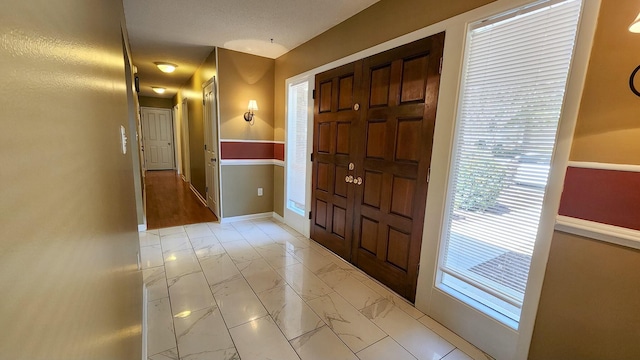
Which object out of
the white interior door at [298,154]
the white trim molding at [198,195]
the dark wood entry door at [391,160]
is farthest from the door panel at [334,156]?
the white trim molding at [198,195]

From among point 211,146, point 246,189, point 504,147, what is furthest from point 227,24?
point 504,147

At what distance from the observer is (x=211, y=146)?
4098 millimetres

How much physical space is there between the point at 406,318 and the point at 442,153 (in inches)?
47.7

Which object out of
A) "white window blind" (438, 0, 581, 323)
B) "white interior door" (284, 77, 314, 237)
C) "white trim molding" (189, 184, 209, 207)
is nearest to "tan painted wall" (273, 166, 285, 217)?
"white interior door" (284, 77, 314, 237)

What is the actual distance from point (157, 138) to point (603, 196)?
953 cm

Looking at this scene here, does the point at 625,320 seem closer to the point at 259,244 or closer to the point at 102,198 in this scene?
the point at 102,198

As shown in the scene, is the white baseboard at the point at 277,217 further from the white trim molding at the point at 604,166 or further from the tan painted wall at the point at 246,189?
the white trim molding at the point at 604,166

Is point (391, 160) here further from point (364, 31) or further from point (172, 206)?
point (172, 206)

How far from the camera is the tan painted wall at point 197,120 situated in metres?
4.26

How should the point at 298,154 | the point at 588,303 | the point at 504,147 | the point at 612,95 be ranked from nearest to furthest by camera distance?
the point at 612,95, the point at 588,303, the point at 504,147, the point at 298,154

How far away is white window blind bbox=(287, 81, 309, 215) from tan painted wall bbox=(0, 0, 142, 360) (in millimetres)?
2652

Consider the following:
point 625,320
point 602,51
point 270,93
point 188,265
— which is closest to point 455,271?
point 625,320

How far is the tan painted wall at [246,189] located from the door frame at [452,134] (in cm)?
230

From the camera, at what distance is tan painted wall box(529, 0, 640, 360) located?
1.10m
